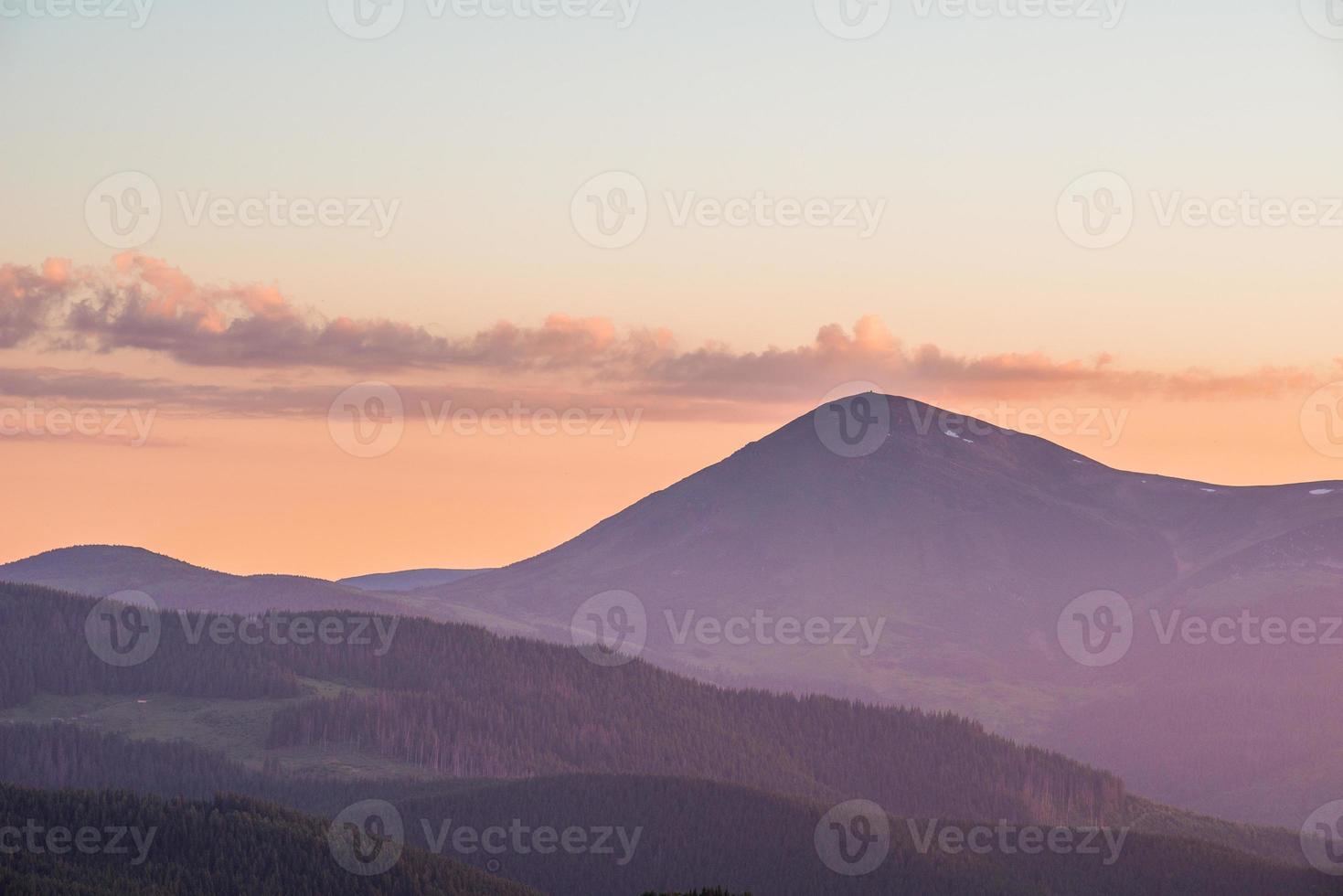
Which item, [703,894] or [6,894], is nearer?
[703,894]

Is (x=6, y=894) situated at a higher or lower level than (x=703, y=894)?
lower

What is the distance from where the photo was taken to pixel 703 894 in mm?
130625

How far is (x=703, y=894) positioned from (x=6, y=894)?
338ft

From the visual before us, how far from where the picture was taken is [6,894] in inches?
7820
